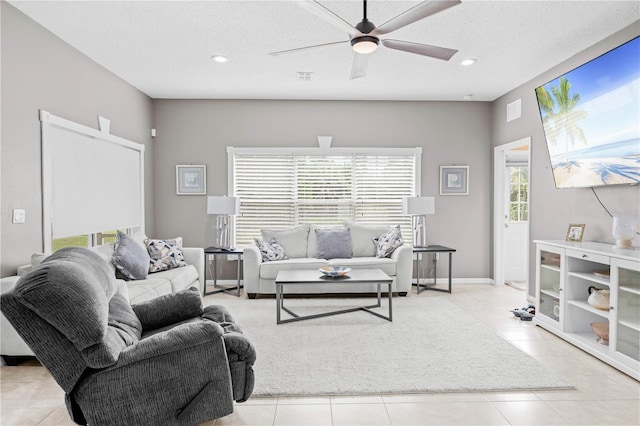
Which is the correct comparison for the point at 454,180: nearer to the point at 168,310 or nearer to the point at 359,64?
the point at 359,64

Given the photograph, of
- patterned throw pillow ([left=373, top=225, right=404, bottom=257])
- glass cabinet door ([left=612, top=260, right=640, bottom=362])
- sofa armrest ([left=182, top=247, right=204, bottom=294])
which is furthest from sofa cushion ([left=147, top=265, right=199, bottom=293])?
glass cabinet door ([left=612, top=260, right=640, bottom=362])

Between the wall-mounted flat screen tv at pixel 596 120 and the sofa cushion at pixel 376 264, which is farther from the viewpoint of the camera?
the sofa cushion at pixel 376 264

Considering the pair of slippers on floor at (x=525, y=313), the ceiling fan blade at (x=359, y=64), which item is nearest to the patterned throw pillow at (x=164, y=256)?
the ceiling fan blade at (x=359, y=64)

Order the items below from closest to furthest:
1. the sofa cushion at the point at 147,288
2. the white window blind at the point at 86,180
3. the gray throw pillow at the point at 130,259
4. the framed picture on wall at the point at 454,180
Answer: the sofa cushion at the point at 147,288 < the white window blind at the point at 86,180 < the gray throw pillow at the point at 130,259 < the framed picture on wall at the point at 454,180

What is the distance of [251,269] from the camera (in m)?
4.89

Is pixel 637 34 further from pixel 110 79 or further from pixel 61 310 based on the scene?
pixel 110 79

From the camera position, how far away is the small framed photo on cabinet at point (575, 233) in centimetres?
368

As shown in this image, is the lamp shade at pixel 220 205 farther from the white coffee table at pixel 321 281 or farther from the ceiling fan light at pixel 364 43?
the ceiling fan light at pixel 364 43

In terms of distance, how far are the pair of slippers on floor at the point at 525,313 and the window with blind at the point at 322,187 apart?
2024mm

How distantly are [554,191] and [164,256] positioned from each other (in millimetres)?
4538

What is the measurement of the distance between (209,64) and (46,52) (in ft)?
4.90

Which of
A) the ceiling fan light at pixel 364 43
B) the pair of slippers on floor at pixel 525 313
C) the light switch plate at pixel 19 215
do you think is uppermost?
the ceiling fan light at pixel 364 43

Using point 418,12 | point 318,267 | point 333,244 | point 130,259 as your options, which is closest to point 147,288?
point 130,259

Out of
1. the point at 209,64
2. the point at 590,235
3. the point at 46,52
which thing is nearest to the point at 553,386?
the point at 590,235
